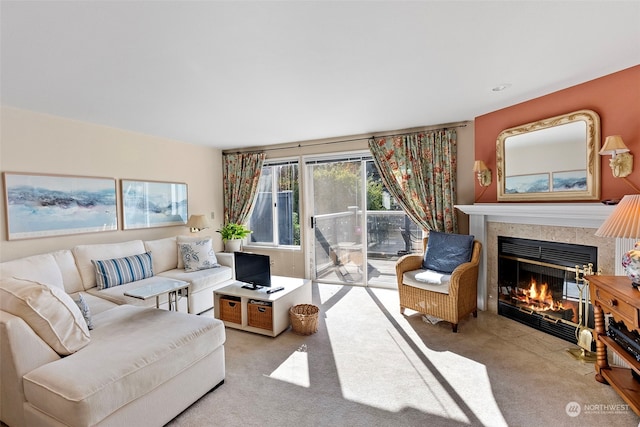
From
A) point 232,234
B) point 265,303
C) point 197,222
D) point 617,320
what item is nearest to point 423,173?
point 617,320

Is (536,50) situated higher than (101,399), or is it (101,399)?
(536,50)

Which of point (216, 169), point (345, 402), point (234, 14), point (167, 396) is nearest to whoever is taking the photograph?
point (234, 14)

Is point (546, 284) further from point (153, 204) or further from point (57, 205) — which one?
point (57, 205)

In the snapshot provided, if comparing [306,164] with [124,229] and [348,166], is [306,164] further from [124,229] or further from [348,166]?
[124,229]

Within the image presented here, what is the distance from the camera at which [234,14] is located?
61.9 inches

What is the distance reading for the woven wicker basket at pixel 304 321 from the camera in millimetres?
2939

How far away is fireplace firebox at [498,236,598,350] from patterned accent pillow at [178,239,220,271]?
364cm

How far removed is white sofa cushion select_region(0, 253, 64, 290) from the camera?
8.39 ft

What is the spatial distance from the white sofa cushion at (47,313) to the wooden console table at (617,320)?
330 cm

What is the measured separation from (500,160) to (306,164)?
2.72 metres

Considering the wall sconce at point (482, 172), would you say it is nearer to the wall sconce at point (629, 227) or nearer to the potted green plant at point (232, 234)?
the wall sconce at point (629, 227)

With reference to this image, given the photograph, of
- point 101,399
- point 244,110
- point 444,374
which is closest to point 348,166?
point 244,110

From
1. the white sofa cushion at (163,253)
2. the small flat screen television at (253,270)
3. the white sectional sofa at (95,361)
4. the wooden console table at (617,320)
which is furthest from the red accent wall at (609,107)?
the white sofa cushion at (163,253)

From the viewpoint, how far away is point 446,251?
342 cm
